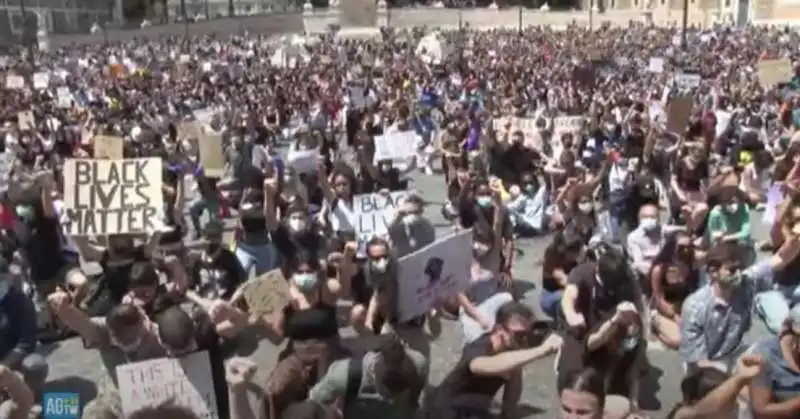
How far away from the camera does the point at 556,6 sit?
9306 centimetres

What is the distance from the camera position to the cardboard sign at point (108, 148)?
1085 cm

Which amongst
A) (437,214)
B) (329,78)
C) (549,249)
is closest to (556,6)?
(329,78)

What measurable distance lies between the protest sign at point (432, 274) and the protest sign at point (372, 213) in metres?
1.83

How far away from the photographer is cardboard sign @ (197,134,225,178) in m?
12.0

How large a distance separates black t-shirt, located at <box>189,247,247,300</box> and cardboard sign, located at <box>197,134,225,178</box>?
14.8 feet

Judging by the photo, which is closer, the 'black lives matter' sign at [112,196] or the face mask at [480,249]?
the face mask at [480,249]

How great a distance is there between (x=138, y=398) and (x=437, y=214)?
30.0 feet

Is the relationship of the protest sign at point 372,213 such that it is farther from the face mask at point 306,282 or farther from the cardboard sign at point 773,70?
the cardboard sign at point 773,70

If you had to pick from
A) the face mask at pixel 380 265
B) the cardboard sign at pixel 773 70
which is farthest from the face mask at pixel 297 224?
the cardboard sign at pixel 773 70

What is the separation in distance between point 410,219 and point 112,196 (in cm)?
229

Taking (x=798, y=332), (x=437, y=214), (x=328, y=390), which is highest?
(x=798, y=332)

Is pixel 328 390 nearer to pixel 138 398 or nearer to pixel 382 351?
pixel 382 351

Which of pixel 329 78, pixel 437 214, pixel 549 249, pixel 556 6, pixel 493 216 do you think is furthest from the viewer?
pixel 556 6

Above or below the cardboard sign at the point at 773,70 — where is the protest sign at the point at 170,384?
below
